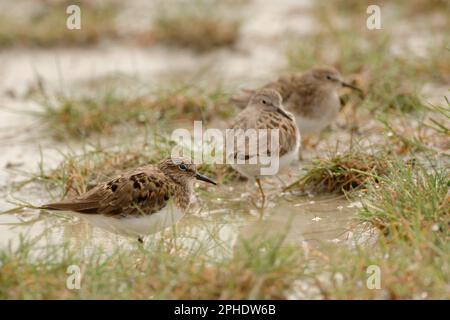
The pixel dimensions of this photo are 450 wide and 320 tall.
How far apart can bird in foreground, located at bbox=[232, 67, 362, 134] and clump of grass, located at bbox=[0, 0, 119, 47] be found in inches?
158

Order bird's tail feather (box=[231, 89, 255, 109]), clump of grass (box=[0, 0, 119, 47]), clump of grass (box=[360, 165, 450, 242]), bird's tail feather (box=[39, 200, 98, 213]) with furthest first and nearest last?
clump of grass (box=[0, 0, 119, 47]), bird's tail feather (box=[231, 89, 255, 109]), bird's tail feather (box=[39, 200, 98, 213]), clump of grass (box=[360, 165, 450, 242])

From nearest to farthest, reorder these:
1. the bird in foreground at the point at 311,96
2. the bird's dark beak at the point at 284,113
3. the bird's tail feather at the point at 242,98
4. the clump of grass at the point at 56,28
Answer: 1. the bird's dark beak at the point at 284,113
2. the bird in foreground at the point at 311,96
3. the bird's tail feather at the point at 242,98
4. the clump of grass at the point at 56,28

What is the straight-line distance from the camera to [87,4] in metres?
12.8

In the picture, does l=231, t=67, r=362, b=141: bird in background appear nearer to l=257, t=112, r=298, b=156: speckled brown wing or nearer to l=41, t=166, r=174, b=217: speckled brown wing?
l=257, t=112, r=298, b=156: speckled brown wing

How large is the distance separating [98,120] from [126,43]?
137 inches

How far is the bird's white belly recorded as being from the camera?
621 centimetres

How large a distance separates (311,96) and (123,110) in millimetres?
2022

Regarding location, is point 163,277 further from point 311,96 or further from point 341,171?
point 311,96

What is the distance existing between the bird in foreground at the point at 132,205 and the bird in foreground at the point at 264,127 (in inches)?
35.0

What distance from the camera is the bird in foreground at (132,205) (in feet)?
20.4

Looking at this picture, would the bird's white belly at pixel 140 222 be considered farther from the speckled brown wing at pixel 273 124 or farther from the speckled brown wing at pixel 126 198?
the speckled brown wing at pixel 273 124

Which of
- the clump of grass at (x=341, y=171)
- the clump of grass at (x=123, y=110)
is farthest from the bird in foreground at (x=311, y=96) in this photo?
the clump of grass at (x=341, y=171)

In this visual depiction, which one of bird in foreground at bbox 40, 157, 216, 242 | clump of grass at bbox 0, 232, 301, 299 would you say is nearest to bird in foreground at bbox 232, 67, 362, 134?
bird in foreground at bbox 40, 157, 216, 242

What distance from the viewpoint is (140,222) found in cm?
622
